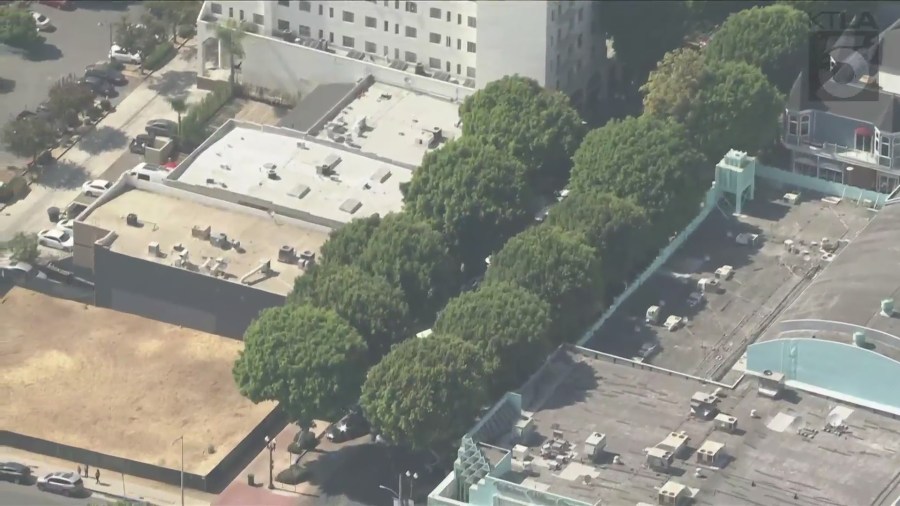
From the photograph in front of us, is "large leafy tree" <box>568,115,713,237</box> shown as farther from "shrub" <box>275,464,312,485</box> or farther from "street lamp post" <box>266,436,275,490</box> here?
"shrub" <box>275,464,312,485</box>

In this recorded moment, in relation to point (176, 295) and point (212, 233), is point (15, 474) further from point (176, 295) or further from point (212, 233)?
point (212, 233)

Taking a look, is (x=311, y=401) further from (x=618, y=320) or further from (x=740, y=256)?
(x=740, y=256)

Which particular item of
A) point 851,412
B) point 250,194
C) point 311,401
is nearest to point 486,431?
point 311,401

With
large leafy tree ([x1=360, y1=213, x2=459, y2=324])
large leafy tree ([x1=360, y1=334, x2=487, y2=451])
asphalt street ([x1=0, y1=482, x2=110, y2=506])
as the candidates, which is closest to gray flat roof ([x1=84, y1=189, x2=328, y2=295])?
large leafy tree ([x1=360, y1=213, x2=459, y2=324])

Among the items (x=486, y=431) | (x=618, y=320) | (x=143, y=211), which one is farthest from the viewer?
A: (x=143, y=211)

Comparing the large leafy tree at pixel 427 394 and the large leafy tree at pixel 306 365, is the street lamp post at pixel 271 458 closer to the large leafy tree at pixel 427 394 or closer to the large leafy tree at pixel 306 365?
the large leafy tree at pixel 306 365
